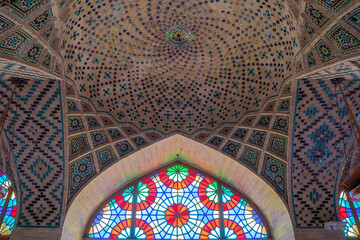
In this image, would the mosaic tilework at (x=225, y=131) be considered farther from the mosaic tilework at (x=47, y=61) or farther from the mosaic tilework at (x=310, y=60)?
the mosaic tilework at (x=47, y=61)

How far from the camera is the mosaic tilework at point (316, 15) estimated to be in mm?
6723

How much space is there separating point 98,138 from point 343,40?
6.23m

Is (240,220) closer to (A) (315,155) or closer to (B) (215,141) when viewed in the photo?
(B) (215,141)

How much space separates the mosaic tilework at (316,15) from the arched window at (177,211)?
18.6 feet

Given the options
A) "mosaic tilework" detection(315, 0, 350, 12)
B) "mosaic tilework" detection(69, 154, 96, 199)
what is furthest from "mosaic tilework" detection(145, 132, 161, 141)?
"mosaic tilework" detection(315, 0, 350, 12)

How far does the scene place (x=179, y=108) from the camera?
34.6ft

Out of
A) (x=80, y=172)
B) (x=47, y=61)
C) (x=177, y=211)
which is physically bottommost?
(x=177, y=211)

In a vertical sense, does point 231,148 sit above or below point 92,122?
below

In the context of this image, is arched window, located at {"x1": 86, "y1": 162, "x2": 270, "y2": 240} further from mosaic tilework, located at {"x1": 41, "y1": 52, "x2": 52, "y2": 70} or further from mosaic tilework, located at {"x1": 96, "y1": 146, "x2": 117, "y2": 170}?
mosaic tilework, located at {"x1": 41, "y1": 52, "x2": 52, "y2": 70}

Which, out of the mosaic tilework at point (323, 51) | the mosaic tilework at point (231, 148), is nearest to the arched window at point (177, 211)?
the mosaic tilework at point (231, 148)

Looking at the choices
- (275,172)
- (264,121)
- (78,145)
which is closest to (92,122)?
(78,145)

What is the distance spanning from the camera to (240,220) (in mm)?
10469

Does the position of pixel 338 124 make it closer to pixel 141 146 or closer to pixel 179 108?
pixel 179 108

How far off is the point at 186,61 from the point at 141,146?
8.44ft
